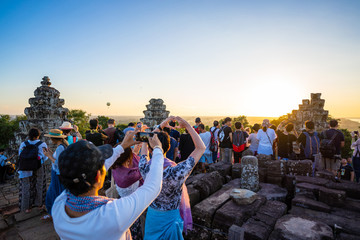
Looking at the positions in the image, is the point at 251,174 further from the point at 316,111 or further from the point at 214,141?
the point at 316,111

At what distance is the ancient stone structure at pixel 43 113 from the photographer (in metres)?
6.24

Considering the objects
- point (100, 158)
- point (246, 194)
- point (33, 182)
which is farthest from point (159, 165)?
point (33, 182)

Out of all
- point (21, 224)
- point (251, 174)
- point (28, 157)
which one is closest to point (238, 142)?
point (251, 174)

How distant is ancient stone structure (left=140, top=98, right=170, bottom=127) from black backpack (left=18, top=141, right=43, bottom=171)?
530 cm

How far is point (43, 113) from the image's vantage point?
6.46 metres

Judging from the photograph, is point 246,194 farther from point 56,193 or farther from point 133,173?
point 56,193

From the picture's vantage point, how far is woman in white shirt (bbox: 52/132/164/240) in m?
1.06

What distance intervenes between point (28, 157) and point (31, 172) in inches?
17.9

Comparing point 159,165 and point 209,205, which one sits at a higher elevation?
point 159,165

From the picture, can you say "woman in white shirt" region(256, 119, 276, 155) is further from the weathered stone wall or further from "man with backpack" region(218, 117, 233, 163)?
the weathered stone wall

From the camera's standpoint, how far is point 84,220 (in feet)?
3.47

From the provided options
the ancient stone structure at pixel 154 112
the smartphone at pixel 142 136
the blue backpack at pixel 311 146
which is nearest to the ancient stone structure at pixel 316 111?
the blue backpack at pixel 311 146

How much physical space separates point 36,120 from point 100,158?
6672 millimetres

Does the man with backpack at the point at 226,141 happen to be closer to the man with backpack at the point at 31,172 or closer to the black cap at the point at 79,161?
the man with backpack at the point at 31,172
